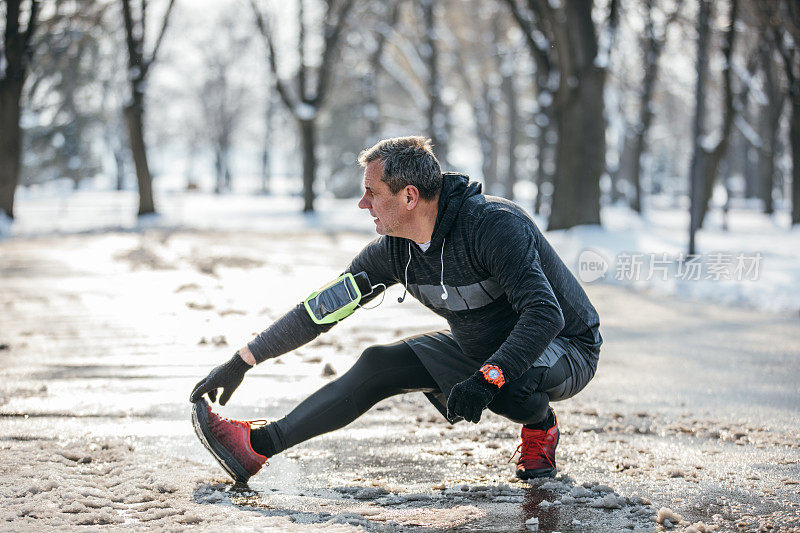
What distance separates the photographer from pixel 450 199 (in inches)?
122

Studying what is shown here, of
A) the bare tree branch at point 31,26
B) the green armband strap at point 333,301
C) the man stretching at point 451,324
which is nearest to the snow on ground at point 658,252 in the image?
the bare tree branch at point 31,26

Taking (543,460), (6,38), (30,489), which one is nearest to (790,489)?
(543,460)

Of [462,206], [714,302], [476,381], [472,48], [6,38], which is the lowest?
[714,302]

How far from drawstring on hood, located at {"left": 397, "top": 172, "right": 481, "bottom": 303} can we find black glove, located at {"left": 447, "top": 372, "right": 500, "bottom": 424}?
44cm

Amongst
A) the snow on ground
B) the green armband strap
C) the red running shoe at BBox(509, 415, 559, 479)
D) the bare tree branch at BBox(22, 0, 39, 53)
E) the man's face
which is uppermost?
the bare tree branch at BBox(22, 0, 39, 53)

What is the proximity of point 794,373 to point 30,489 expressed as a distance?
4946mm

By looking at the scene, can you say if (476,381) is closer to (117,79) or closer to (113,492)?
(113,492)

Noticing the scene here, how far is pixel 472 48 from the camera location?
33312 millimetres

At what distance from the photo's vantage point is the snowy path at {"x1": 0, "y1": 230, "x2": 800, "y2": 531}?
2936 mm

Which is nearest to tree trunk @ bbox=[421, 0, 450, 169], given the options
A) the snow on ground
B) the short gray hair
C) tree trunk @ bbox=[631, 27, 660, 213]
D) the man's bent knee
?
the snow on ground

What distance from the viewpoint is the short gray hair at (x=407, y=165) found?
305cm

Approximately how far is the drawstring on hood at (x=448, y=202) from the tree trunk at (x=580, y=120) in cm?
1305

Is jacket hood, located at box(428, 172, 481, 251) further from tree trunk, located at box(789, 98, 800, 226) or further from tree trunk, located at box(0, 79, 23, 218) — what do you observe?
tree trunk, located at box(789, 98, 800, 226)

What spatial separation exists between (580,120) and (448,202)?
1330 cm
